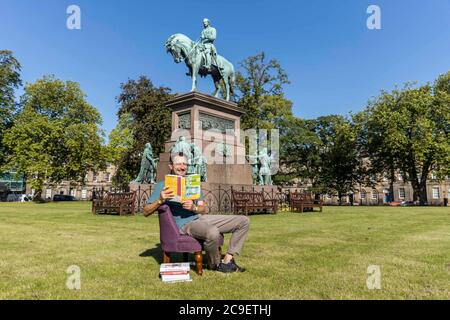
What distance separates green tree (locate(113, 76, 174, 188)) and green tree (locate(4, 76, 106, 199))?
14.9 feet

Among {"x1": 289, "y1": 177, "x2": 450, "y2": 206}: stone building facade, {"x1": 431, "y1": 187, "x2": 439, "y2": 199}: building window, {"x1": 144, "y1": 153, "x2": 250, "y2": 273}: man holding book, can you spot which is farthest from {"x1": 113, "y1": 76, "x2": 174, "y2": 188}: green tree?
{"x1": 431, "y1": 187, "x2": 439, "y2": 199}: building window

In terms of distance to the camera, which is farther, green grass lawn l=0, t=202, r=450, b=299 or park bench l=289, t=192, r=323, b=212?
park bench l=289, t=192, r=323, b=212

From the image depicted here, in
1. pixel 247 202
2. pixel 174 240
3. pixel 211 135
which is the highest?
pixel 211 135

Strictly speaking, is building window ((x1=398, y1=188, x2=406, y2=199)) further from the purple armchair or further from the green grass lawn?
the purple armchair

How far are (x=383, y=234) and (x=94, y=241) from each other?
732 centimetres

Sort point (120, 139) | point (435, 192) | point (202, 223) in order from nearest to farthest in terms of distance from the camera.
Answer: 1. point (202, 223)
2. point (120, 139)
3. point (435, 192)

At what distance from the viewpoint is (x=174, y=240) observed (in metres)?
5.19

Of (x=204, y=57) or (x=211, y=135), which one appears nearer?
(x=211, y=135)

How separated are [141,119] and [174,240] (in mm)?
36146

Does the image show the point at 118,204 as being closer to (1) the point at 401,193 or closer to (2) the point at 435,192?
(1) the point at 401,193

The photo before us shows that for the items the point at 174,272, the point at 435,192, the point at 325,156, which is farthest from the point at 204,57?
the point at 435,192

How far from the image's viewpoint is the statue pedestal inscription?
17.9 meters

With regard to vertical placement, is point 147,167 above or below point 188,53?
below
